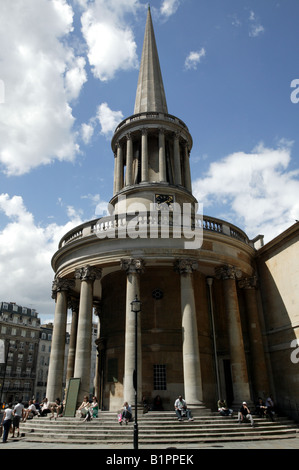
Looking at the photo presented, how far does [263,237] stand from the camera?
93.5 feet

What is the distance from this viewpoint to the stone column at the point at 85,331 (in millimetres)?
20859

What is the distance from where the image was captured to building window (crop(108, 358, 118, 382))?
24.1 m

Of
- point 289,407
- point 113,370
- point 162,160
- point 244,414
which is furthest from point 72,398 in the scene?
point 162,160

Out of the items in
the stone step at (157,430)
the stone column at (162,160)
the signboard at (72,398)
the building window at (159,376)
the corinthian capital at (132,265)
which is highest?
the stone column at (162,160)

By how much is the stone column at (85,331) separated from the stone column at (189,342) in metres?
5.71

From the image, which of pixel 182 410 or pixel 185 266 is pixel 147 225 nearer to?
pixel 185 266

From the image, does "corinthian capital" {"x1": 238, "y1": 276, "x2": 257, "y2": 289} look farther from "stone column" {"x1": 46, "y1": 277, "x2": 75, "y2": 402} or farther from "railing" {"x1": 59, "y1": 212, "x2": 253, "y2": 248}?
"stone column" {"x1": 46, "y1": 277, "x2": 75, "y2": 402}

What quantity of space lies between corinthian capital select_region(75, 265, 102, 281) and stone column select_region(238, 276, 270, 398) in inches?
405

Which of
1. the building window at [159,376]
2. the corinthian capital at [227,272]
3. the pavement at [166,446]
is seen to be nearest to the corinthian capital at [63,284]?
the building window at [159,376]

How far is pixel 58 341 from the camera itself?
79.8 ft

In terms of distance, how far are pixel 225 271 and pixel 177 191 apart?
1083 cm

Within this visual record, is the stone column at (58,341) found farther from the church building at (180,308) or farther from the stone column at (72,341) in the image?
the stone column at (72,341)

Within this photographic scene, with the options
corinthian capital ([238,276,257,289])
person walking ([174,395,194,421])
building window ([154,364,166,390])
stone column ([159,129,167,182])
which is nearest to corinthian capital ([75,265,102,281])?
building window ([154,364,166,390])

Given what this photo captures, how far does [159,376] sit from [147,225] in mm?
9689
